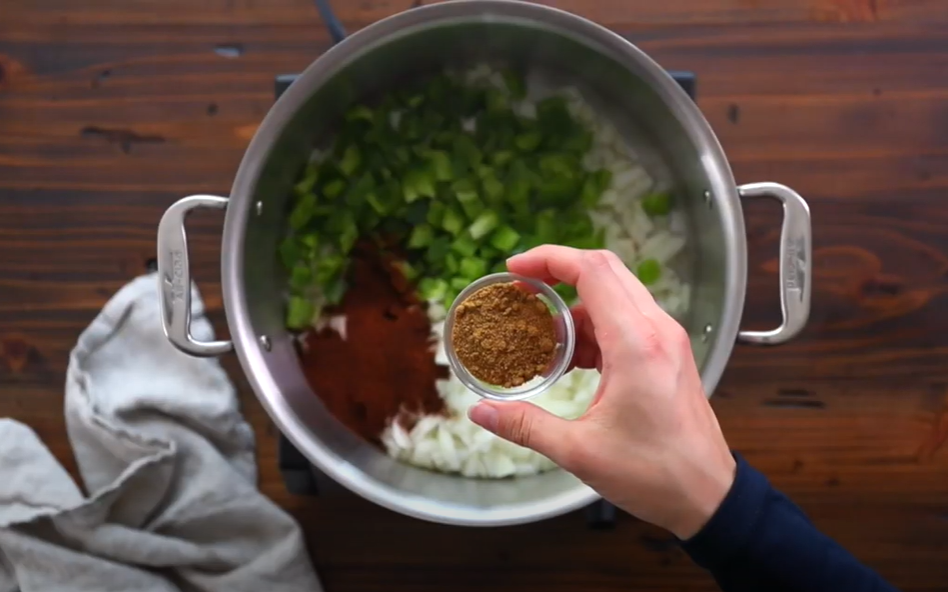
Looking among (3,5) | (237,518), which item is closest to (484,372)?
(237,518)

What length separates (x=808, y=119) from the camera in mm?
1082

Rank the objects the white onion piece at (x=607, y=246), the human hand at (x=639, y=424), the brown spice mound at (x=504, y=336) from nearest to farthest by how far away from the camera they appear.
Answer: the human hand at (x=639, y=424) → the brown spice mound at (x=504, y=336) → the white onion piece at (x=607, y=246)

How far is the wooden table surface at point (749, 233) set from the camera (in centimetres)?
107

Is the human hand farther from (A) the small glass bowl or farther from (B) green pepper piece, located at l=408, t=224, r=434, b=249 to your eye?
(B) green pepper piece, located at l=408, t=224, r=434, b=249

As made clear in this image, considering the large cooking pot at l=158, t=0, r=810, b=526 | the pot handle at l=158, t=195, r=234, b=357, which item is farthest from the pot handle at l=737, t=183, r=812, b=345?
the pot handle at l=158, t=195, r=234, b=357

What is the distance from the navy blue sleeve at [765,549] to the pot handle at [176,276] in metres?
0.54

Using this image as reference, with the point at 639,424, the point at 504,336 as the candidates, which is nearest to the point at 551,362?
the point at 504,336

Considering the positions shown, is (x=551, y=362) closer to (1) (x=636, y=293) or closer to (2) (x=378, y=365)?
(1) (x=636, y=293)

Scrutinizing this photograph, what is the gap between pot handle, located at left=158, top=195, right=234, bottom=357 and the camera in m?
0.81

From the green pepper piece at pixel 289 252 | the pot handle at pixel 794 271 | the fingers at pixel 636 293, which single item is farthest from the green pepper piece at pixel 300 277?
the pot handle at pixel 794 271

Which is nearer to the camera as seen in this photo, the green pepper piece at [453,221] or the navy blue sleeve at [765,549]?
the navy blue sleeve at [765,549]

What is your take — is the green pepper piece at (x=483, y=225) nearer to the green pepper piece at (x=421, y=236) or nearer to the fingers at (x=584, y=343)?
the green pepper piece at (x=421, y=236)

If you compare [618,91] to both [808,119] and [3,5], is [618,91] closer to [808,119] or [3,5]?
[808,119]

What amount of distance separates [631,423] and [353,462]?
0.37 meters
